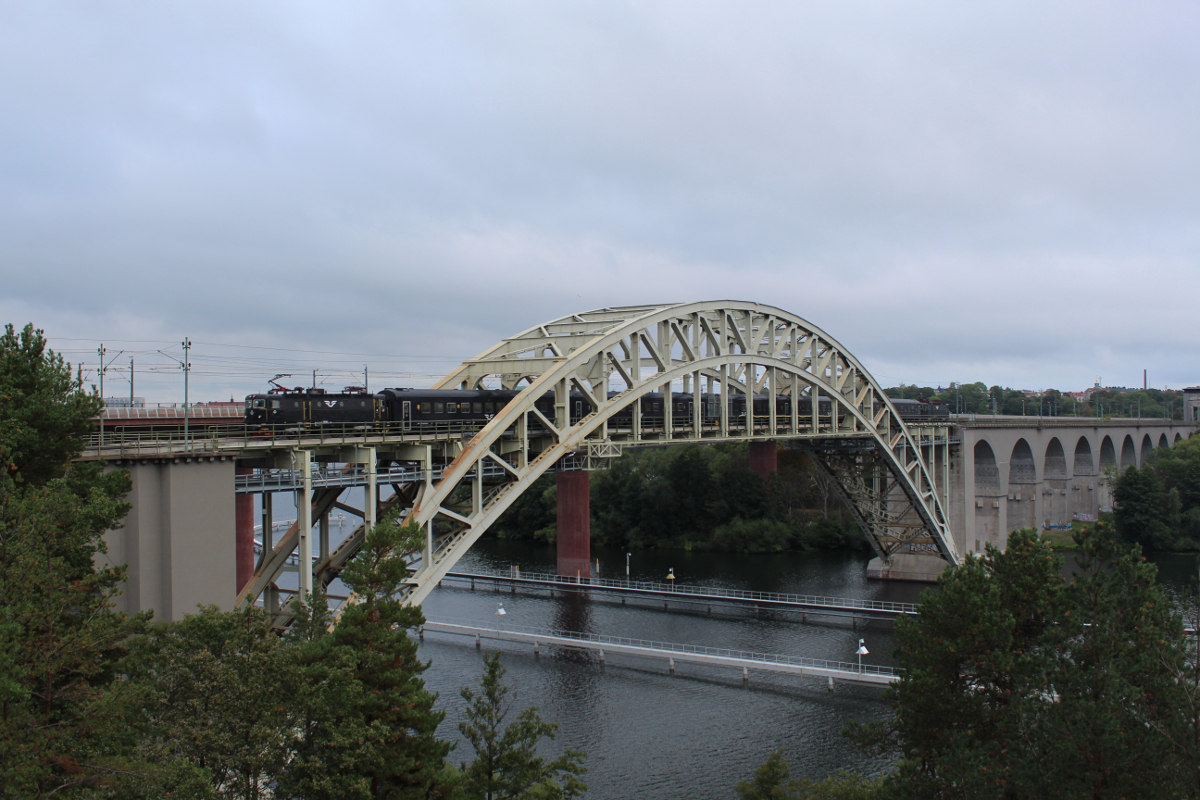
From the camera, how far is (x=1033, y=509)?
3086 inches

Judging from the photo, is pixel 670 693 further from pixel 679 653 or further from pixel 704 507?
pixel 704 507

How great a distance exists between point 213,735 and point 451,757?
55.9ft

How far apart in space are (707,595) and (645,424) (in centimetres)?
1327

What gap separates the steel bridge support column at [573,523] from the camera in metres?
48.5

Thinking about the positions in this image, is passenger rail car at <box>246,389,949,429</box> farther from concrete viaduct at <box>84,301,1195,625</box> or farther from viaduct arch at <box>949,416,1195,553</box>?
viaduct arch at <box>949,416,1195,553</box>

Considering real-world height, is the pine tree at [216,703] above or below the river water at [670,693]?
above

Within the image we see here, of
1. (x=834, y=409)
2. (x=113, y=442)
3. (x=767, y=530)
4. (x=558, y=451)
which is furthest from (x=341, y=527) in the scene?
(x=113, y=442)

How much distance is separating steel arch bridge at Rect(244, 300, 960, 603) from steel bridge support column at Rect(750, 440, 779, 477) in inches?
660

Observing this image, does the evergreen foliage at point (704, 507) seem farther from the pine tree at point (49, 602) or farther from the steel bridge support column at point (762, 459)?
the pine tree at point (49, 602)

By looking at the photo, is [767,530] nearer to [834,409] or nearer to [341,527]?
[834,409]

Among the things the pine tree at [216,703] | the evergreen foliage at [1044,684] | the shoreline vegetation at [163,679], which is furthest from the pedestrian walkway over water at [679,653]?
the pine tree at [216,703]

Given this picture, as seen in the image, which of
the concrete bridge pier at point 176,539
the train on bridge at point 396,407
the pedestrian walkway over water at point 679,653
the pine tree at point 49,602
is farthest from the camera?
the pedestrian walkway over water at point 679,653

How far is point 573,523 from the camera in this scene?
5166 centimetres

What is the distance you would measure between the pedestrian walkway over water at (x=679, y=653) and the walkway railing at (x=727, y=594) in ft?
26.3
